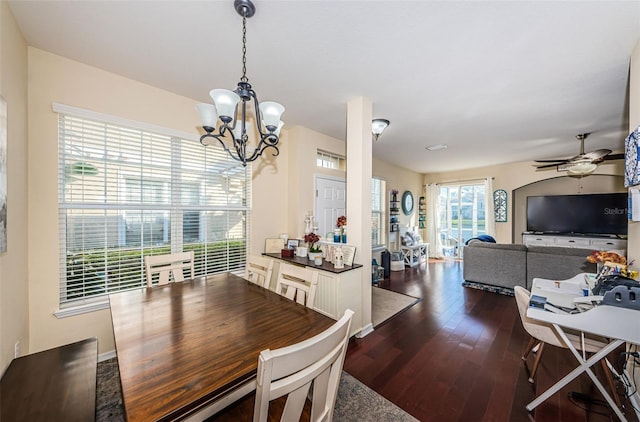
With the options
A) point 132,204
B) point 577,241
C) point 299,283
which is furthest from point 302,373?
point 577,241

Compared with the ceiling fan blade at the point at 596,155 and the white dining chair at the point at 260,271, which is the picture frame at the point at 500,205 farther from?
the white dining chair at the point at 260,271

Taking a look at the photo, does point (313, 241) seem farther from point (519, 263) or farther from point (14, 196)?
point (519, 263)

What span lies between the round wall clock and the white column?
435 cm

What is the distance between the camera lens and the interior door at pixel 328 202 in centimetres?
374

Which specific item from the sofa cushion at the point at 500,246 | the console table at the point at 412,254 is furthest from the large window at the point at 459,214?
the sofa cushion at the point at 500,246

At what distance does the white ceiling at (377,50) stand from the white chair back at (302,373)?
1891 millimetres

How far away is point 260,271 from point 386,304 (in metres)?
2.17

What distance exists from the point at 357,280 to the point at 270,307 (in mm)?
1228

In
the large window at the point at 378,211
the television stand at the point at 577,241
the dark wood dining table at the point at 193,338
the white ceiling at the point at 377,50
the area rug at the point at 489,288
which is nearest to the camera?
the dark wood dining table at the point at 193,338

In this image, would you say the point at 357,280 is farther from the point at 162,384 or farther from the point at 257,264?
the point at 162,384

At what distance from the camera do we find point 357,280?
8.33ft

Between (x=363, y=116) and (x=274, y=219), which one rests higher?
(x=363, y=116)

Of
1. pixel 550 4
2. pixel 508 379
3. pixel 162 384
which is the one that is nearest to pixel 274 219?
pixel 162 384

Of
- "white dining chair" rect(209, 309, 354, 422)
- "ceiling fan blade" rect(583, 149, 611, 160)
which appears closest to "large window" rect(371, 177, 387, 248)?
"ceiling fan blade" rect(583, 149, 611, 160)
